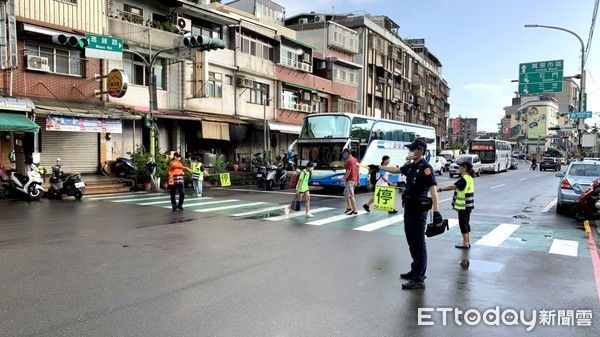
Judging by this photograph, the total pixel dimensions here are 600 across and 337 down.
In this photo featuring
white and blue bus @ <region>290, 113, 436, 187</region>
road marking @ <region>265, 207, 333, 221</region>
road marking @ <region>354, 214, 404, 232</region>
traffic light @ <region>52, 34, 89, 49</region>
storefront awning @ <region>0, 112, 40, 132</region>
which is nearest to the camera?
road marking @ <region>354, 214, 404, 232</region>

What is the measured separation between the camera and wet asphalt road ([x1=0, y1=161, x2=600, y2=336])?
4559 millimetres

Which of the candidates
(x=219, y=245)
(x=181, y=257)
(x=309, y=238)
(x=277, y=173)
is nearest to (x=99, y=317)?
(x=181, y=257)

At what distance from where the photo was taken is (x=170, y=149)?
2564 cm

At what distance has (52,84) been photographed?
63.7ft

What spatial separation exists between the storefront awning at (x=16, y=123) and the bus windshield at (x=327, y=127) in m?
11.2

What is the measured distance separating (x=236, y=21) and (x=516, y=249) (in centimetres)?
2426

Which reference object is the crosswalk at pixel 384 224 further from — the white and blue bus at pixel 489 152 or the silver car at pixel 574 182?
the white and blue bus at pixel 489 152

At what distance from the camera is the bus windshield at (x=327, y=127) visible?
20.2 meters

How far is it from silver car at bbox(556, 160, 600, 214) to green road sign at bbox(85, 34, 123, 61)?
643 inches

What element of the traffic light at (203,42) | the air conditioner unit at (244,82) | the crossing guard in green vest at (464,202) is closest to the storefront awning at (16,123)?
the traffic light at (203,42)

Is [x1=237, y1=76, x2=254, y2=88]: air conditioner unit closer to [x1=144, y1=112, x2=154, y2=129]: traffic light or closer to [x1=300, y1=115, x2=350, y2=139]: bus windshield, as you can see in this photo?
[x1=300, y1=115, x2=350, y2=139]: bus windshield

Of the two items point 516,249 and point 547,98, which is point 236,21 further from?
point 547,98

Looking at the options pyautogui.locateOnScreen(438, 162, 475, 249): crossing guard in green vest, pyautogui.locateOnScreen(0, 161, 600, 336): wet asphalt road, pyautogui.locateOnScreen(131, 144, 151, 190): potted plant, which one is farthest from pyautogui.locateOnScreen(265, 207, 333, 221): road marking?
pyautogui.locateOnScreen(131, 144, 151, 190): potted plant

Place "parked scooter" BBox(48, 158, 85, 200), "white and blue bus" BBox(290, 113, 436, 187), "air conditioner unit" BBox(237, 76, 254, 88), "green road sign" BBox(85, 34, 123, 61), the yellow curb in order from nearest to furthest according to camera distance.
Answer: the yellow curb → "parked scooter" BBox(48, 158, 85, 200) → "green road sign" BBox(85, 34, 123, 61) → "white and blue bus" BBox(290, 113, 436, 187) → "air conditioner unit" BBox(237, 76, 254, 88)
